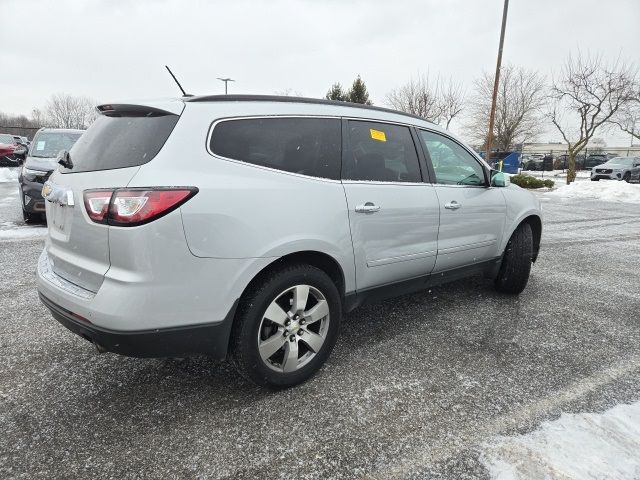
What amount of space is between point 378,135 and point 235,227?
1.43 m

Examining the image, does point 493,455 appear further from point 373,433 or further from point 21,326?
point 21,326

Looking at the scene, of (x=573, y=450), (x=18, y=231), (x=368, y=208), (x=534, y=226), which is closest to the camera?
(x=573, y=450)

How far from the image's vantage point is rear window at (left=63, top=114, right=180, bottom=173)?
7.19ft

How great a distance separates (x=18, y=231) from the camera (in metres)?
6.94

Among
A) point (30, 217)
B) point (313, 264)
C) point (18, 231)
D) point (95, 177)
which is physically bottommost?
point (18, 231)

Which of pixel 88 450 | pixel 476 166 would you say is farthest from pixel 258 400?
pixel 476 166

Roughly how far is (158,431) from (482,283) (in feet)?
12.2

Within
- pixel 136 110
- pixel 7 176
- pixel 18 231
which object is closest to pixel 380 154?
pixel 136 110

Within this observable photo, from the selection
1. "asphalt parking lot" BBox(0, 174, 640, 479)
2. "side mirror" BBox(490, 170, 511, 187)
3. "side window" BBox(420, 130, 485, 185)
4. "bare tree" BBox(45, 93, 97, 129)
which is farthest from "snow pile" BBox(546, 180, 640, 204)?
"bare tree" BBox(45, 93, 97, 129)

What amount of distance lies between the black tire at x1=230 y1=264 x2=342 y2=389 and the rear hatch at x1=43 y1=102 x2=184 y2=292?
71cm

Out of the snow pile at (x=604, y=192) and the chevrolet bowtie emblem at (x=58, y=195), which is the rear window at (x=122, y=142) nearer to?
the chevrolet bowtie emblem at (x=58, y=195)

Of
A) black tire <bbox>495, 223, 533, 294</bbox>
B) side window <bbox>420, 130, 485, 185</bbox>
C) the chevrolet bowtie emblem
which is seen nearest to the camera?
the chevrolet bowtie emblem

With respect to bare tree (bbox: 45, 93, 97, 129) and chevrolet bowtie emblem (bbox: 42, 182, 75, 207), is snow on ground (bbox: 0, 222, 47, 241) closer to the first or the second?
chevrolet bowtie emblem (bbox: 42, 182, 75, 207)

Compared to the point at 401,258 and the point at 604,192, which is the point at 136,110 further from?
the point at 604,192
